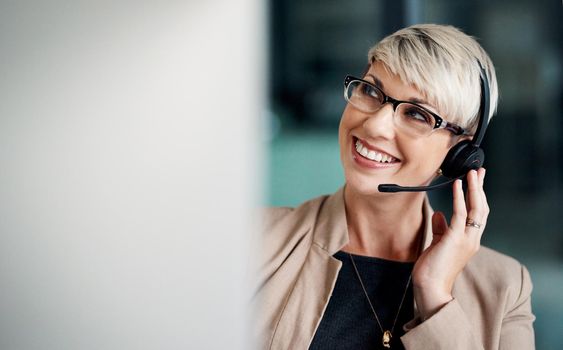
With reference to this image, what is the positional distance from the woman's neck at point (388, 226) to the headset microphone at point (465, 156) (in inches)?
4.6

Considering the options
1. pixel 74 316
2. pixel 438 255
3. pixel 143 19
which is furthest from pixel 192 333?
pixel 438 255

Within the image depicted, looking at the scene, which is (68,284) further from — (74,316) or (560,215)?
(560,215)

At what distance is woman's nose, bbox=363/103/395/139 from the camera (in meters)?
1.08

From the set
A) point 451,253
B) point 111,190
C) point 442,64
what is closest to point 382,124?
point 442,64

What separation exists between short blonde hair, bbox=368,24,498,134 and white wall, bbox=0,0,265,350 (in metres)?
0.81

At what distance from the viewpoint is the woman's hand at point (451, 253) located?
1.04m

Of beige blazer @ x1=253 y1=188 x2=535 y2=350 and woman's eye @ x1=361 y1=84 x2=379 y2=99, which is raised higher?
woman's eye @ x1=361 y1=84 x2=379 y2=99

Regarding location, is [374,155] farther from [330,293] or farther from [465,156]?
[330,293]

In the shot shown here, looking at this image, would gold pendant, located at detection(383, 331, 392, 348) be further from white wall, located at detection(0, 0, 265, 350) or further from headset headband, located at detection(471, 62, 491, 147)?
white wall, located at detection(0, 0, 265, 350)

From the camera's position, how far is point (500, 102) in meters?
1.26

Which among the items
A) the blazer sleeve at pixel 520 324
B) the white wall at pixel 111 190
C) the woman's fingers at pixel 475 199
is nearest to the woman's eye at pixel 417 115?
the woman's fingers at pixel 475 199

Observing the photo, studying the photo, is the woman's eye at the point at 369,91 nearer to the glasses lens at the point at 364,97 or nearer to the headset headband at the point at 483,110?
the glasses lens at the point at 364,97

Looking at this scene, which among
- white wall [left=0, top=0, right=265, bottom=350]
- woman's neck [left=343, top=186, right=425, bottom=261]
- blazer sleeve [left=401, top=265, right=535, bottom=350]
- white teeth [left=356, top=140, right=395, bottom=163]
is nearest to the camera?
white wall [left=0, top=0, right=265, bottom=350]

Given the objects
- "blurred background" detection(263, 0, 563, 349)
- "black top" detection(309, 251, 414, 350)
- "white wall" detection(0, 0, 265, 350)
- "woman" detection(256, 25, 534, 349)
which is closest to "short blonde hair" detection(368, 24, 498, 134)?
"woman" detection(256, 25, 534, 349)
